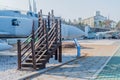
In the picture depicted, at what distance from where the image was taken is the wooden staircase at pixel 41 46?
45.0 ft

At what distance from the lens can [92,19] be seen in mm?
157500

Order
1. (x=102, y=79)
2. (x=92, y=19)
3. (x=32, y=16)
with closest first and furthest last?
(x=102, y=79) → (x=32, y=16) → (x=92, y=19)

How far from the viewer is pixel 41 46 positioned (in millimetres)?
15516

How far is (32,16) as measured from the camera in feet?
79.7

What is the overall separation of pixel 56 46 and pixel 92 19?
143 metres

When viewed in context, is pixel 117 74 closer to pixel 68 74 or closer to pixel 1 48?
pixel 68 74

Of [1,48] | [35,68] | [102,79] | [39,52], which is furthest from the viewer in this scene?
[1,48]

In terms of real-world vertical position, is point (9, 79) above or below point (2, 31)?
below

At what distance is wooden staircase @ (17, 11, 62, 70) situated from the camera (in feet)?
45.0

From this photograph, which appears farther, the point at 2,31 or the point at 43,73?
the point at 2,31

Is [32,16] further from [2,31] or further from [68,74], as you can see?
[68,74]

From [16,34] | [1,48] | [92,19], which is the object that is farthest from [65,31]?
[92,19]

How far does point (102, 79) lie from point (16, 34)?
12.1 m

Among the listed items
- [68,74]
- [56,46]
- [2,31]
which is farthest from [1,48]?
[68,74]
